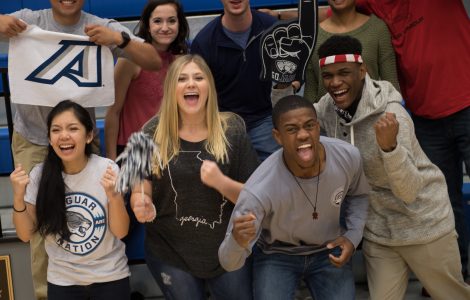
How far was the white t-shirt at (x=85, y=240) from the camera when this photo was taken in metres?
3.07

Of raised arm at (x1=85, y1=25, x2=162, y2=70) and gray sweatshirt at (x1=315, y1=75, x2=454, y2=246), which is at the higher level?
raised arm at (x1=85, y1=25, x2=162, y2=70)

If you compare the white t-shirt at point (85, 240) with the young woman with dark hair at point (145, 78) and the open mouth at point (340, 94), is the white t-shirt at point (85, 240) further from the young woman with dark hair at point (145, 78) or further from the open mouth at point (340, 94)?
the open mouth at point (340, 94)

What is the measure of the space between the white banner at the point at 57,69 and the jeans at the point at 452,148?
63.8 inches

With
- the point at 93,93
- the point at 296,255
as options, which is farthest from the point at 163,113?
the point at 296,255

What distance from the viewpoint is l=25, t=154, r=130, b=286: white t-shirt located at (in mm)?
3068

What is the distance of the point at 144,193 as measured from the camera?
2.98m

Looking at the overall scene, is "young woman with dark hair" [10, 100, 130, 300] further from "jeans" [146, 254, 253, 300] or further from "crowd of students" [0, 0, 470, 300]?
"jeans" [146, 254, 253, 300]

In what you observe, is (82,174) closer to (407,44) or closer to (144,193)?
(144,193)

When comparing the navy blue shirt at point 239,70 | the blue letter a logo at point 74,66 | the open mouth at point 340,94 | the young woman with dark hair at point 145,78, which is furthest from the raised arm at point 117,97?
the open mouth at point 340,94

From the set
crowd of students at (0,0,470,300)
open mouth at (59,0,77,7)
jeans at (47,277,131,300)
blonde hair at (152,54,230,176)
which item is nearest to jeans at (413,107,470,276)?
crowd of students at (0,0,470,300)

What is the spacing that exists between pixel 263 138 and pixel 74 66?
1014 mm

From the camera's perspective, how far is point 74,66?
348cm

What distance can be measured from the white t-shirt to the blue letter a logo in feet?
1.93

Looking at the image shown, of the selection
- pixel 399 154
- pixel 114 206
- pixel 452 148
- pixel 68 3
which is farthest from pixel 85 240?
pixel 452 148
